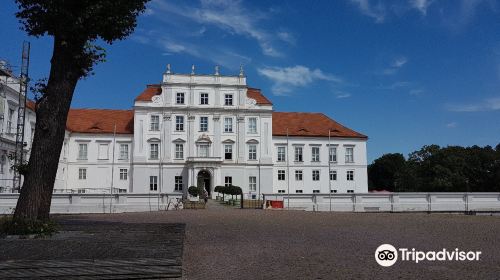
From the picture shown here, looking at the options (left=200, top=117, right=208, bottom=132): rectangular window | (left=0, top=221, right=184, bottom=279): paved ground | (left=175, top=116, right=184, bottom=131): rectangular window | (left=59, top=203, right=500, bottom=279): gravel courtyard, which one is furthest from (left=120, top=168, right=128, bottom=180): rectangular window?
(left=0, top=221, right=184, bottom=279): paved ground

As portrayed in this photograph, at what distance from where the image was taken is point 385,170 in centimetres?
9625

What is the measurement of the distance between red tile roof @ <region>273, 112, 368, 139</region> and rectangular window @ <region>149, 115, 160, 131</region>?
13.5 metres

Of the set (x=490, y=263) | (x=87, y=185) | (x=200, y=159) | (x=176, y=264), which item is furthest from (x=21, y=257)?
(x=87, y=185)

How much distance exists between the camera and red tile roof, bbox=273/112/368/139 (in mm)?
55281

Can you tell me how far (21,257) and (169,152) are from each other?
45523mm

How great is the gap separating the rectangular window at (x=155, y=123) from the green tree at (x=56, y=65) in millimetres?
40719

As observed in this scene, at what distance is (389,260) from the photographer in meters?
8.23

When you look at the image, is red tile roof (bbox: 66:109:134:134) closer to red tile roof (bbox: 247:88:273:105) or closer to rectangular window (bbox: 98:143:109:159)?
rectangular window (bbox: 98:143:109:159)

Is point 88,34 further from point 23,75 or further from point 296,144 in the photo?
point 296,144

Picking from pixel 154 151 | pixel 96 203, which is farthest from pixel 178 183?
pixel 96 203

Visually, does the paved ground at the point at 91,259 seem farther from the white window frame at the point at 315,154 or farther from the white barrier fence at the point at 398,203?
the white window frame at the point at 315,154

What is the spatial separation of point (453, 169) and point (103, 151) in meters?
47.4

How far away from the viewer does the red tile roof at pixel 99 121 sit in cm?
5297

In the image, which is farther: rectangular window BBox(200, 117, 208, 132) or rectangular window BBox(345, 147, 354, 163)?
rectangular window BBox(345, 147, 354, 163)
